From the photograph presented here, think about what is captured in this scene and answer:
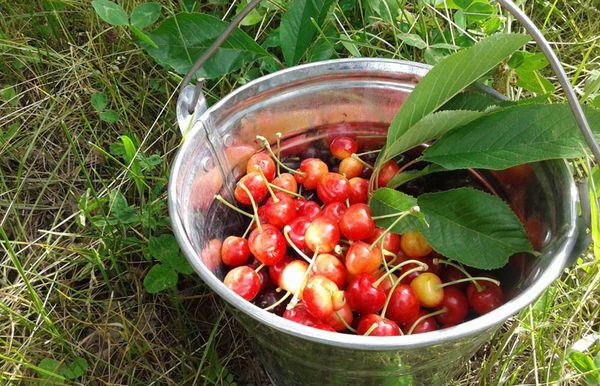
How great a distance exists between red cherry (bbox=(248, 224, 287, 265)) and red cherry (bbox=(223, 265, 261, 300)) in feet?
0.10

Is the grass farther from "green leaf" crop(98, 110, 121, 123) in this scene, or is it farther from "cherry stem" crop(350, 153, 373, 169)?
"cherry stem" crop(350, 153, 373, 169)

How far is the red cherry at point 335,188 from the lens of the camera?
3.17ft

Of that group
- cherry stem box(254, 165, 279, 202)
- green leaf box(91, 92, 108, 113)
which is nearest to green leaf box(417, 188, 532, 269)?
cherry stem box(254, 165, 279, 202)

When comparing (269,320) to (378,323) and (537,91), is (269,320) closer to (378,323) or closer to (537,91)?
(378,323)

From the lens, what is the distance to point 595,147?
69 centimetres

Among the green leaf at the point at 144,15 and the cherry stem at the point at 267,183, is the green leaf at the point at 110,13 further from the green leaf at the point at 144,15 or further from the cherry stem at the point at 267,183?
the cherry stem at the point at 267,183

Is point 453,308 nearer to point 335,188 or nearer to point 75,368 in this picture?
point 335,188

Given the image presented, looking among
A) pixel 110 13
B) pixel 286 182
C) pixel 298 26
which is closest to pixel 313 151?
pixel 286 182

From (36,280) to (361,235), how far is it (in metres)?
0.64

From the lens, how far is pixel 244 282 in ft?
2.84

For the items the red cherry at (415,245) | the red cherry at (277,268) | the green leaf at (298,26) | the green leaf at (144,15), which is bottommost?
the red cherry at (277,268)

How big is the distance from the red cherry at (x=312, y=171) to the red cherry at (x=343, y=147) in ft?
0.13

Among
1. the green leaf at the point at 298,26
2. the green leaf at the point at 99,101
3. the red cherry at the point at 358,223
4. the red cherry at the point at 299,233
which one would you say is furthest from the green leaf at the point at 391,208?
the green leaf at the point at 99,101

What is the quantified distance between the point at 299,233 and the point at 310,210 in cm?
7
